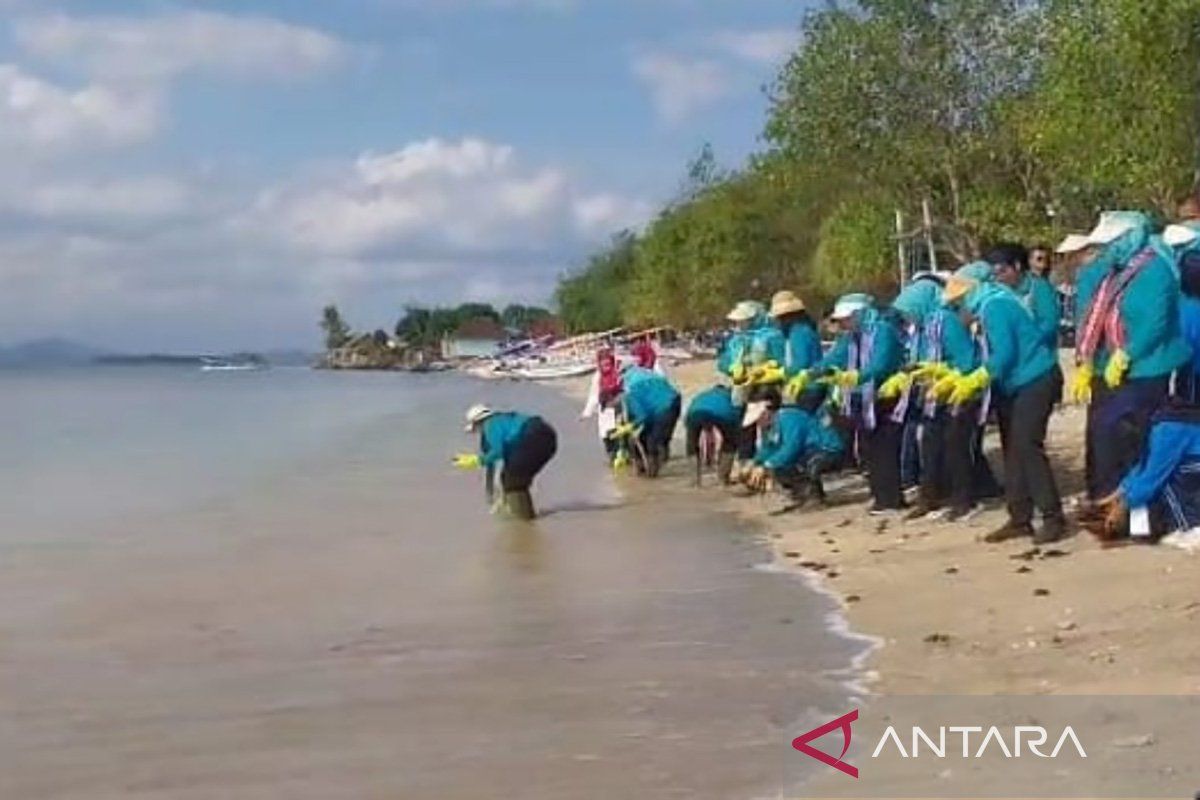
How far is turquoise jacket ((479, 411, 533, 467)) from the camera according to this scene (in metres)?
13.5

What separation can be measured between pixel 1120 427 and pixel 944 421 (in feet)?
6.68

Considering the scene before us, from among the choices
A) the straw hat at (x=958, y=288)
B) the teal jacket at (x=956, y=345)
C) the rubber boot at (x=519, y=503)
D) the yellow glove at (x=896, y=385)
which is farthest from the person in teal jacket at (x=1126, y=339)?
the rubber boot at (x=519, y=503)

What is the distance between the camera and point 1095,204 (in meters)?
27.1

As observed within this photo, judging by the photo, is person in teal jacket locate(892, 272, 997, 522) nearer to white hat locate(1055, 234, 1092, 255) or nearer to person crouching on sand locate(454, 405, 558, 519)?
white hat locate(1055, 234, 1092, 255)

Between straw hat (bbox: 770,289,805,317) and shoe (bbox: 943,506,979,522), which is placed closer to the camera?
shoe (bbox: 943,506,979,522)

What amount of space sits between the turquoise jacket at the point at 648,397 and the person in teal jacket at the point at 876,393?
4802 mm

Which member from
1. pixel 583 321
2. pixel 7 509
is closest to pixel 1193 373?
pixel 7 509

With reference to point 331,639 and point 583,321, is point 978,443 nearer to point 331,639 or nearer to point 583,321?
point 331,639

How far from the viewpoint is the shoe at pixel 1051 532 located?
936 cm

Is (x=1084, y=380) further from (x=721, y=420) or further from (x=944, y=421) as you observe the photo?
(x=721, y=420)

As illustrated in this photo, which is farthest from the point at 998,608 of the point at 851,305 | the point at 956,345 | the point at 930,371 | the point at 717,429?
the point at 717,429

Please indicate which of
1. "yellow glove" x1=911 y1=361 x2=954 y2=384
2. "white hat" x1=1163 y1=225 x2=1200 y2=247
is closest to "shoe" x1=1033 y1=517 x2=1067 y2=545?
"yellow glove" x1=911 y1=361 x2=954 y2=384

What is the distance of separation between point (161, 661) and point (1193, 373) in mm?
4953

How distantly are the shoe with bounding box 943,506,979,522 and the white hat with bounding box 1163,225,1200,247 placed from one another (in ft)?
7.76
